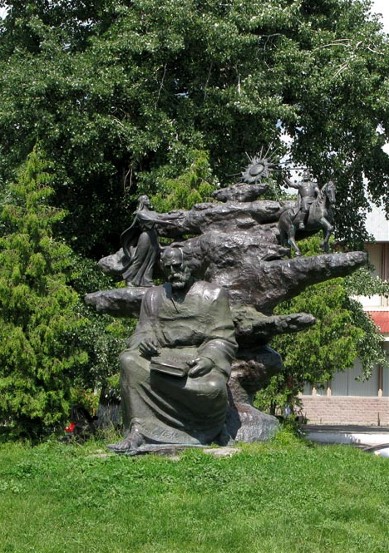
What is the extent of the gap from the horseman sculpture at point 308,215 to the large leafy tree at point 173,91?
6.09 m

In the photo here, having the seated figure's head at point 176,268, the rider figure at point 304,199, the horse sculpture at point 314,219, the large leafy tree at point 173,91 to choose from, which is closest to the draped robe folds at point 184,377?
the seated figure's head at point 176,268

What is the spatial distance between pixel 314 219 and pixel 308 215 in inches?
3.7

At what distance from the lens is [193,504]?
325 inches

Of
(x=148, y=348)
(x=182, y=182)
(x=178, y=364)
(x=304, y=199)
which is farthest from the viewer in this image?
(x=182, y=182)

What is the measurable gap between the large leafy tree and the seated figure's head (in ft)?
25.2

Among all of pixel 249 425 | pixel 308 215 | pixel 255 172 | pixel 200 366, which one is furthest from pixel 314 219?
pixel 200 366

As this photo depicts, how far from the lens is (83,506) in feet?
27.2

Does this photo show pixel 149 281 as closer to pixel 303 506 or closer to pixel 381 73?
pixel 303 506

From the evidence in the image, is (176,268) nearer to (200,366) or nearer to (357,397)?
(200,366)

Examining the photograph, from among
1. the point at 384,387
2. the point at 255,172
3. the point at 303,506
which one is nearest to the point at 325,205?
the point at 255,172

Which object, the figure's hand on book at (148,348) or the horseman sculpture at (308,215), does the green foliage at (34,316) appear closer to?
the horseman sculpture at (308,215)

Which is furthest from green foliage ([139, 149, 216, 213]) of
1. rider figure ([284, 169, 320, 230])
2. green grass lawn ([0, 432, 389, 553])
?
green grass lawn ([0, 432, 389, 553])

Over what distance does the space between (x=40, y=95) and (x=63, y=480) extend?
39.7 ft

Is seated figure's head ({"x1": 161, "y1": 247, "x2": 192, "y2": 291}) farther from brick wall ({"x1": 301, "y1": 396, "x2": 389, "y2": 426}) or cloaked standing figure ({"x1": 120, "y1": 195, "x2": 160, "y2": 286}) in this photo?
brick wall ({"x1": 301, "y1": 396, "x2": 389, "y2": 426})
